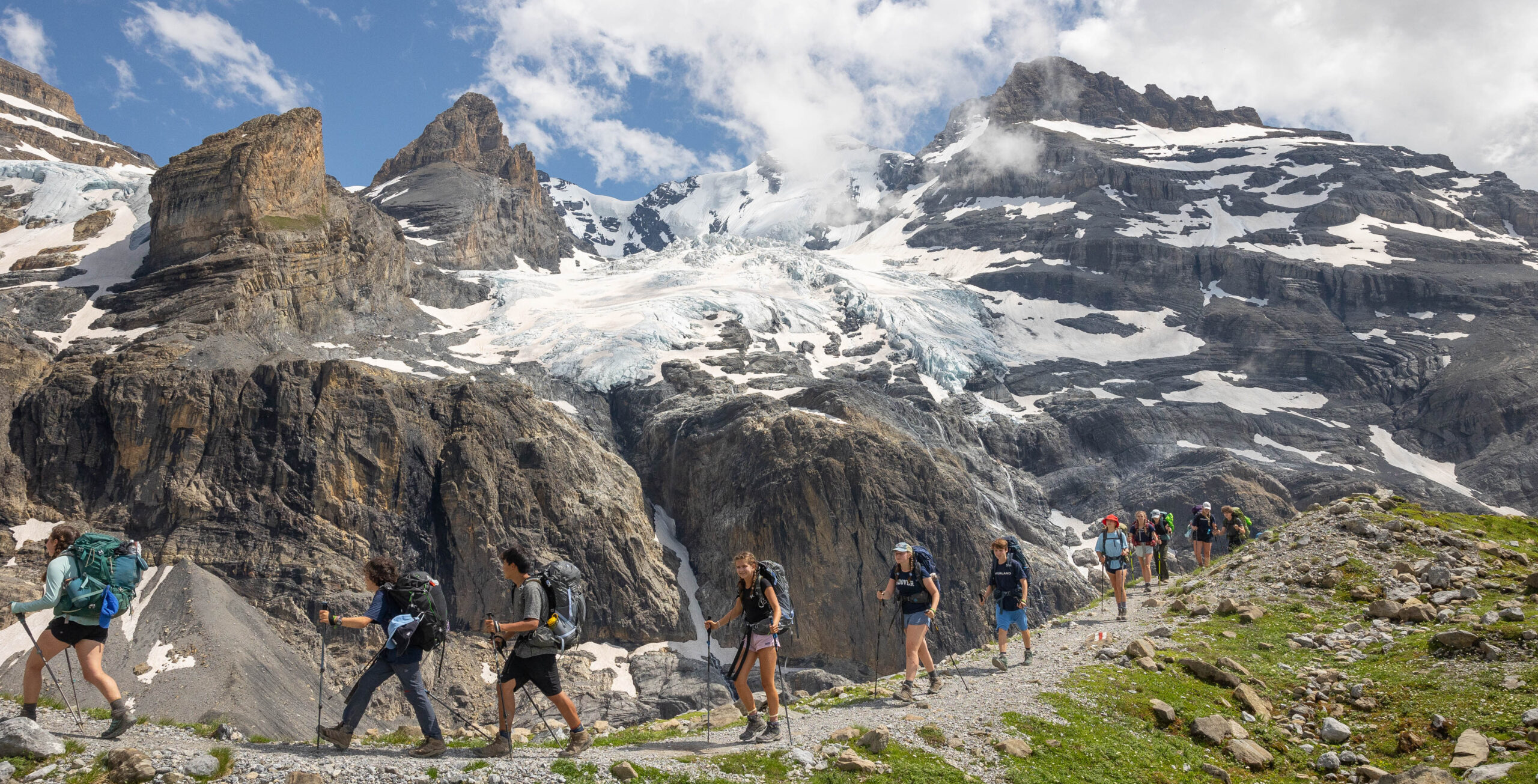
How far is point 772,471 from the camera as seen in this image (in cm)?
9231

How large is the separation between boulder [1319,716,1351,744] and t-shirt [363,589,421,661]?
14.2 m

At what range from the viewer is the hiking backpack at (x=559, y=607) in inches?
499

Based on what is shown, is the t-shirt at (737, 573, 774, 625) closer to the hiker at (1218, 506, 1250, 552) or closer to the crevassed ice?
the hiker at (1218, 506, 1250, 552)

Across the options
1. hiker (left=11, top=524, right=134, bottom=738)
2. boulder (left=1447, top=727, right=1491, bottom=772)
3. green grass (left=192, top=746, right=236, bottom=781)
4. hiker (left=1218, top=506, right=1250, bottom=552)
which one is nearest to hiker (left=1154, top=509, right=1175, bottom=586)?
hiker (left=1218, top=506, right=1250, bottom=552)

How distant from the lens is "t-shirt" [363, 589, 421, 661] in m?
12.4

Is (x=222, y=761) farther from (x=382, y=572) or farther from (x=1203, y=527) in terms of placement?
(x=1203, y=527)

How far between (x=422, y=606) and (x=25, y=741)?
4.70m

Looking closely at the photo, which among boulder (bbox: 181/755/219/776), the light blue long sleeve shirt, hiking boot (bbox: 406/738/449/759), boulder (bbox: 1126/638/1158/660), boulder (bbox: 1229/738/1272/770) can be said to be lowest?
boulder (bbox: 1229/738/1272/770)

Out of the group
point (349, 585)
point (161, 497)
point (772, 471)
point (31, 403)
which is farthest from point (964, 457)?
point (31, 403)

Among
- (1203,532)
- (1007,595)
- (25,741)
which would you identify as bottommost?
(25,741)

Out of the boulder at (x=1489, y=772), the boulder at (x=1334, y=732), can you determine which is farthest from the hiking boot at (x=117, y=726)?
the boulder at (x=1334, y=732)

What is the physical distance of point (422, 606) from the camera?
12703mm

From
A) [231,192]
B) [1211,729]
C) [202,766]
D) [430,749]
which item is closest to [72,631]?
[202,766]

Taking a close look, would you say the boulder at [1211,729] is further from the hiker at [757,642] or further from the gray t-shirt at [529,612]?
the gray t-shirt at [529,612]
